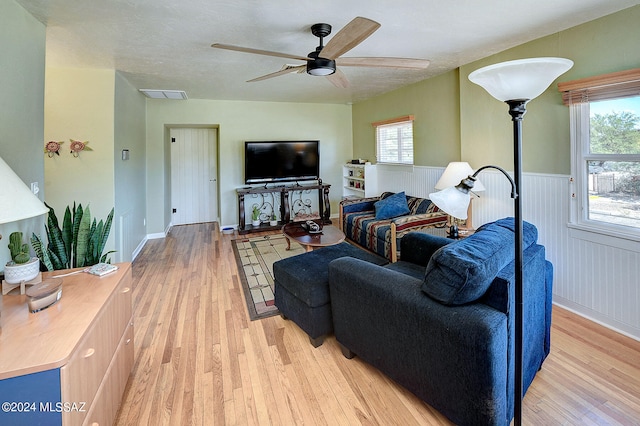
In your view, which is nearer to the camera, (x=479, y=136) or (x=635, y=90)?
(x=635, y=90)

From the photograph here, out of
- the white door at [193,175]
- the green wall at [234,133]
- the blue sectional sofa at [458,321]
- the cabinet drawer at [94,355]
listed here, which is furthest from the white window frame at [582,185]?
the white door at [193,175]

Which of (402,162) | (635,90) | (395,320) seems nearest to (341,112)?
(402,162)

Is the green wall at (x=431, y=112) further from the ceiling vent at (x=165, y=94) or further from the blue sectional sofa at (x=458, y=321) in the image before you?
the ceiling vent at (x=165, y=94)

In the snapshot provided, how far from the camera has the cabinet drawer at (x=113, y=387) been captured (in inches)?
51.8

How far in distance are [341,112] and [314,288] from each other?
5.20 metres

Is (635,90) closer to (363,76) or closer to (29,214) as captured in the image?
(363,76)

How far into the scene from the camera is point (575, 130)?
8.52ft

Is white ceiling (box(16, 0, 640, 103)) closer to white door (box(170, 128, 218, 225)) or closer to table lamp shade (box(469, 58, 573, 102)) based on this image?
table lamp shade (box(469, 58, 573, 102))

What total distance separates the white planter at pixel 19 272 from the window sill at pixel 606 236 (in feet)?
12.4

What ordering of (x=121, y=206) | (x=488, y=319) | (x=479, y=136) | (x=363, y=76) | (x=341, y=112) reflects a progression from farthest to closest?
(x=341, y=112) → (x=363, y=76) → (x=121, y=206) → (x=479, y=136) → (x=488, y=319)

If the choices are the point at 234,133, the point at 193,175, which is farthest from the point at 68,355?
the point at 193,175

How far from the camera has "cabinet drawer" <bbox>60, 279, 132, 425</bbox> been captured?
1.08 meters

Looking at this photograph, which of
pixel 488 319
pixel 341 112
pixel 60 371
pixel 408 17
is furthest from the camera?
pixel 341 112

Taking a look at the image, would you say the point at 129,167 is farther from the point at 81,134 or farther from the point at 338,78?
the point at 338,78
